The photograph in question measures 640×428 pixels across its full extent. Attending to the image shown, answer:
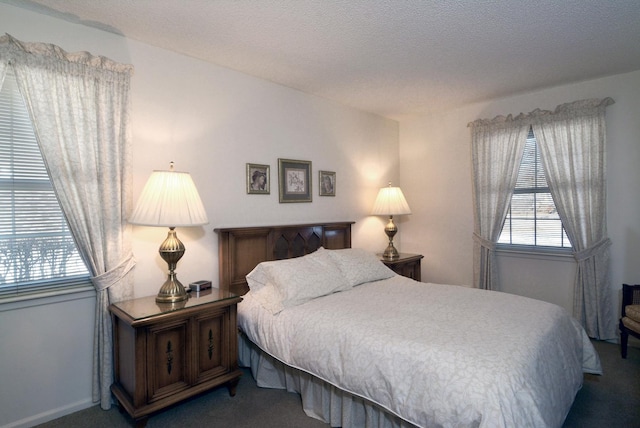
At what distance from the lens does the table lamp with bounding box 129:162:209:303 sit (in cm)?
212

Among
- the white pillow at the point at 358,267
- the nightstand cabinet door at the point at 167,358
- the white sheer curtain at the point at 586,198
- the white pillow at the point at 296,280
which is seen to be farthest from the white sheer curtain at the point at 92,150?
the white sheer curtain at the point at 586,198

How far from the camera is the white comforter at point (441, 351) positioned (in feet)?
4.71

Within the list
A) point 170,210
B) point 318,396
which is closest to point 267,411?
point 318,396

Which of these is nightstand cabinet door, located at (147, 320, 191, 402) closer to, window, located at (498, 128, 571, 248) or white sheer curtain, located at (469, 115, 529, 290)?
white sheer curtain, located at (469, 115, 529, 290)

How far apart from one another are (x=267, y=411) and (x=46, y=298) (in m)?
1.56

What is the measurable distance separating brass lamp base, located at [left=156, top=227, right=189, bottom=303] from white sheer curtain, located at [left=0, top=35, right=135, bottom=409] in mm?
296

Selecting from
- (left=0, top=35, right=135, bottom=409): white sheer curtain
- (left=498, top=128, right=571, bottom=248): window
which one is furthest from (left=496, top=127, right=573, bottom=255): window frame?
(left=0, top=35, right=135, bottom=409): white sheer curtain

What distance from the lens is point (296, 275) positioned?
8.38 ft

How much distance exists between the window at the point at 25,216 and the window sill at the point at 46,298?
46 mm

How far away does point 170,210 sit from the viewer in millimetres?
2133

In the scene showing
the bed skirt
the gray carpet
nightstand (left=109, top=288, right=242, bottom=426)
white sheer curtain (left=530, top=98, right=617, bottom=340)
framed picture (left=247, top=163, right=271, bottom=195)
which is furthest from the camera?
white sheer curtain (left=530, top=98, right=617, bottom=340)

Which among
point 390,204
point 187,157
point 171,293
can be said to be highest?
point 187,157

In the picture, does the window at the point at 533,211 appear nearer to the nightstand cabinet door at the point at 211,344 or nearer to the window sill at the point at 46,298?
the nightstand cabinet door at the point at 211,344

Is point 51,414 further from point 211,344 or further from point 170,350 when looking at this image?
point 211,344
